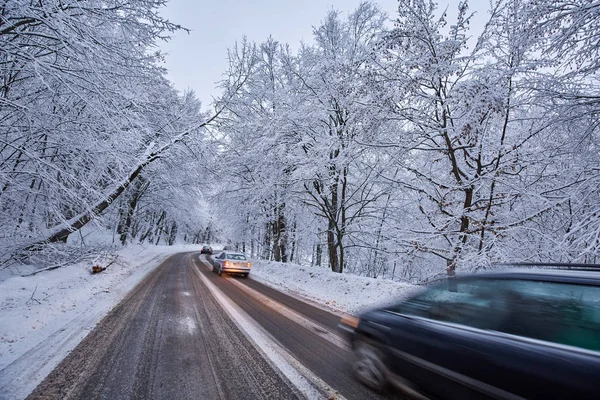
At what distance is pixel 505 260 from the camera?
6.21 m

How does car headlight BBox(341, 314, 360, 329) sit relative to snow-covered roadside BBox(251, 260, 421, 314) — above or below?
above

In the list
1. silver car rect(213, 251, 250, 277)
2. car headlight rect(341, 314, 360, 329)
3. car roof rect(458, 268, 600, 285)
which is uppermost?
car roof rect(458, 268, 600, 285)

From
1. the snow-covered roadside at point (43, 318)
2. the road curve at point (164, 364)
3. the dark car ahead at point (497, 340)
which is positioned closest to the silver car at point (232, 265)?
the snow-covered roadside at point (43, 318)

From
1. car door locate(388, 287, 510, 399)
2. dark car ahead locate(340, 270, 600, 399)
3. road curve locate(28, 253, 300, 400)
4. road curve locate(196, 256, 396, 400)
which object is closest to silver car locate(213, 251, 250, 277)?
road curve locate(196, 256, 396, 400)

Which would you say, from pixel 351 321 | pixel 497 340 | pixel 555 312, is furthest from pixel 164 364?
pixel 555 312

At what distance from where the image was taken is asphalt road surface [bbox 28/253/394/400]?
3150 mm

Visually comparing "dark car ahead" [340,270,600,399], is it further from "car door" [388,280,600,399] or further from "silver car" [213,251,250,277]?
"silver car" [213,251,250,277]

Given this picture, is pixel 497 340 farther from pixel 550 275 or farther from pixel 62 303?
pixel 62 303

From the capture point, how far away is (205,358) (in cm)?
402

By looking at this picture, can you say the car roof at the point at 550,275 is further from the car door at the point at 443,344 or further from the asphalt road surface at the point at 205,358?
the asphalt road surface at the point at 205,358

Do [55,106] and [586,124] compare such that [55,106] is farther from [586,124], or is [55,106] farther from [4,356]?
[586,124]

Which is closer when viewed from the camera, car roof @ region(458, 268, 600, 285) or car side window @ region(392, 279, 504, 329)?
car roof @ region(458, 268, 600, 285)

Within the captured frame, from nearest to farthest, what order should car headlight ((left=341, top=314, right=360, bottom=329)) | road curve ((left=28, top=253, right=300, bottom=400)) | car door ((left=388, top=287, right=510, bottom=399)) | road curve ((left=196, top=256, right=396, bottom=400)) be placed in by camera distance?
car door ((left=388, top=287, right=510, bottom=399)), road curve ((left=28, top=253, right=300, bottom=400)), road curve ((left=196, top=256, right=396, bottom=400)), car headlight ((left=341, top=314, right=360, bottom=329))

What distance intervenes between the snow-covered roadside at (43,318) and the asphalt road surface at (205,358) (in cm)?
22
